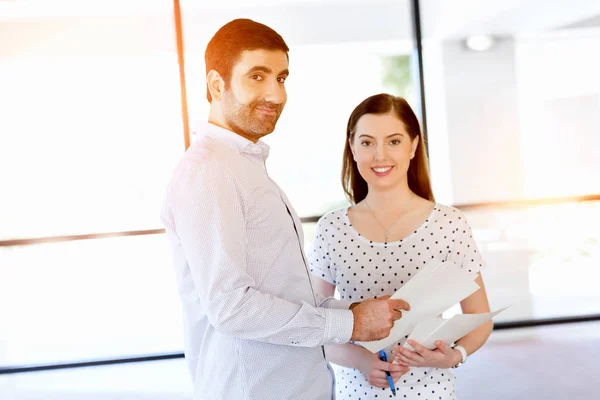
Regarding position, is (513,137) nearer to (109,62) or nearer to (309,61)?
(309,61)

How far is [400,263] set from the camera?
170 centimetres

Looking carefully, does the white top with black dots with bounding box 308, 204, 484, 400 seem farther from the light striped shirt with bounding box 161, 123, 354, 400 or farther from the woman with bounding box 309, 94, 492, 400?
the light striped shirt with bounding box 161, 123, 354, 400

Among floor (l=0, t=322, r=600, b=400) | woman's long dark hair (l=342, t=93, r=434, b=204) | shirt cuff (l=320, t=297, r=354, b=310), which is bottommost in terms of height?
floor (l=0, t=322, r=600, b=400)

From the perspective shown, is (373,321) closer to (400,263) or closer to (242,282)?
(242,282)

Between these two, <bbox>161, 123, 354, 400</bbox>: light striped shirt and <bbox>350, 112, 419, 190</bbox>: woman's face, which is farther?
<bbox>350, 112, 419, 190</bbox>: woman's face

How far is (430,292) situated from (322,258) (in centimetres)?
45

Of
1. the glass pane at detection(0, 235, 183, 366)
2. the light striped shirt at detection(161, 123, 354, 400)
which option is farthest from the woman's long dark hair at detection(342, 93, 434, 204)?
the glass pane at detection(0, 235, 183, 366)

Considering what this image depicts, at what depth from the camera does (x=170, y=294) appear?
4.32 meters

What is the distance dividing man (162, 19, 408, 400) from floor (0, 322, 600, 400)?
82.2 inches

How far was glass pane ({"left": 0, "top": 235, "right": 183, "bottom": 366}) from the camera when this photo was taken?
13.9 ft

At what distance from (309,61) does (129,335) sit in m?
2.22

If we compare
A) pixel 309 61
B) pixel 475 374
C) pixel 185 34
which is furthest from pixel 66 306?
pixel 475 374

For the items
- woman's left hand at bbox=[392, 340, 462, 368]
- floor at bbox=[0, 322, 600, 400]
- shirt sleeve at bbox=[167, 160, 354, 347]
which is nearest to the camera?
shirt sleeve at bbox=[167, 160, 354, 347]

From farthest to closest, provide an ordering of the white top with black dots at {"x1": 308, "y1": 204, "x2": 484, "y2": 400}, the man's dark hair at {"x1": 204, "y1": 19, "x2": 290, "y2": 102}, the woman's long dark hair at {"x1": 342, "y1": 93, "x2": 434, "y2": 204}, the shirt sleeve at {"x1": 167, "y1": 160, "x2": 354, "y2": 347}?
the woman's long dark hair at {"x1": 342, "y1": 93, "x2": 434, "y2": 204} → the white top with black dots at {"x1": 308, "y1": 204, "x2": 484, "y2": 400} → the man's dark hair at {"x1": 204, "y1": 19, "x2": 290, "y2": 102} → the shirt sleeve at {"x1": 167, "y1": 160, "x2": 354, "y2": 347}
